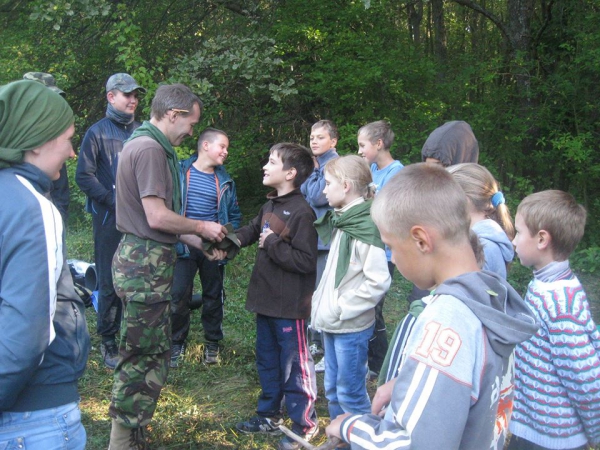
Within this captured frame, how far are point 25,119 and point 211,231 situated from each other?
6.15 feet

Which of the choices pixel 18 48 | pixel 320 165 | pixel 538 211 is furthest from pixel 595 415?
pixel 18 48

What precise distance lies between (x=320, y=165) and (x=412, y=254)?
3.52 m

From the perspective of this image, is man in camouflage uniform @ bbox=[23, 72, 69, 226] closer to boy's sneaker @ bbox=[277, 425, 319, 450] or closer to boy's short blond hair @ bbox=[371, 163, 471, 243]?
boy's sneaker @ bbox=[277, 425, 319, 450]

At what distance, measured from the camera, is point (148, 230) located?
3.34 m

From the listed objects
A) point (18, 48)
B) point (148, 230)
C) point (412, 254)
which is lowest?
point (148, 230)

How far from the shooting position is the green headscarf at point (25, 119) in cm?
182

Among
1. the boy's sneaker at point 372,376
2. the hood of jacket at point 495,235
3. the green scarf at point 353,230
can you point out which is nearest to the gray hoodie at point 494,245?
the hood of jacket at point 495,235

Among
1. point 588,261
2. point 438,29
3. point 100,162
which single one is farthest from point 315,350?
point 438,29

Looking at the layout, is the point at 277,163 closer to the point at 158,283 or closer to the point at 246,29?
the point at 158,283

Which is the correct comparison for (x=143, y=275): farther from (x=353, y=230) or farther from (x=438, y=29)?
(x=438, y=29)

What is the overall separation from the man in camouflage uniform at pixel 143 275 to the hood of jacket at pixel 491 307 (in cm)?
214

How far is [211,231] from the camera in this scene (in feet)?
12.0

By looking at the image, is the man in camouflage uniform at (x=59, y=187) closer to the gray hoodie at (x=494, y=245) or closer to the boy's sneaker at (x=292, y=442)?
the boy's sneaker at (x=292, y=442)

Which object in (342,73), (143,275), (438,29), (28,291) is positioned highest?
(438,29)
